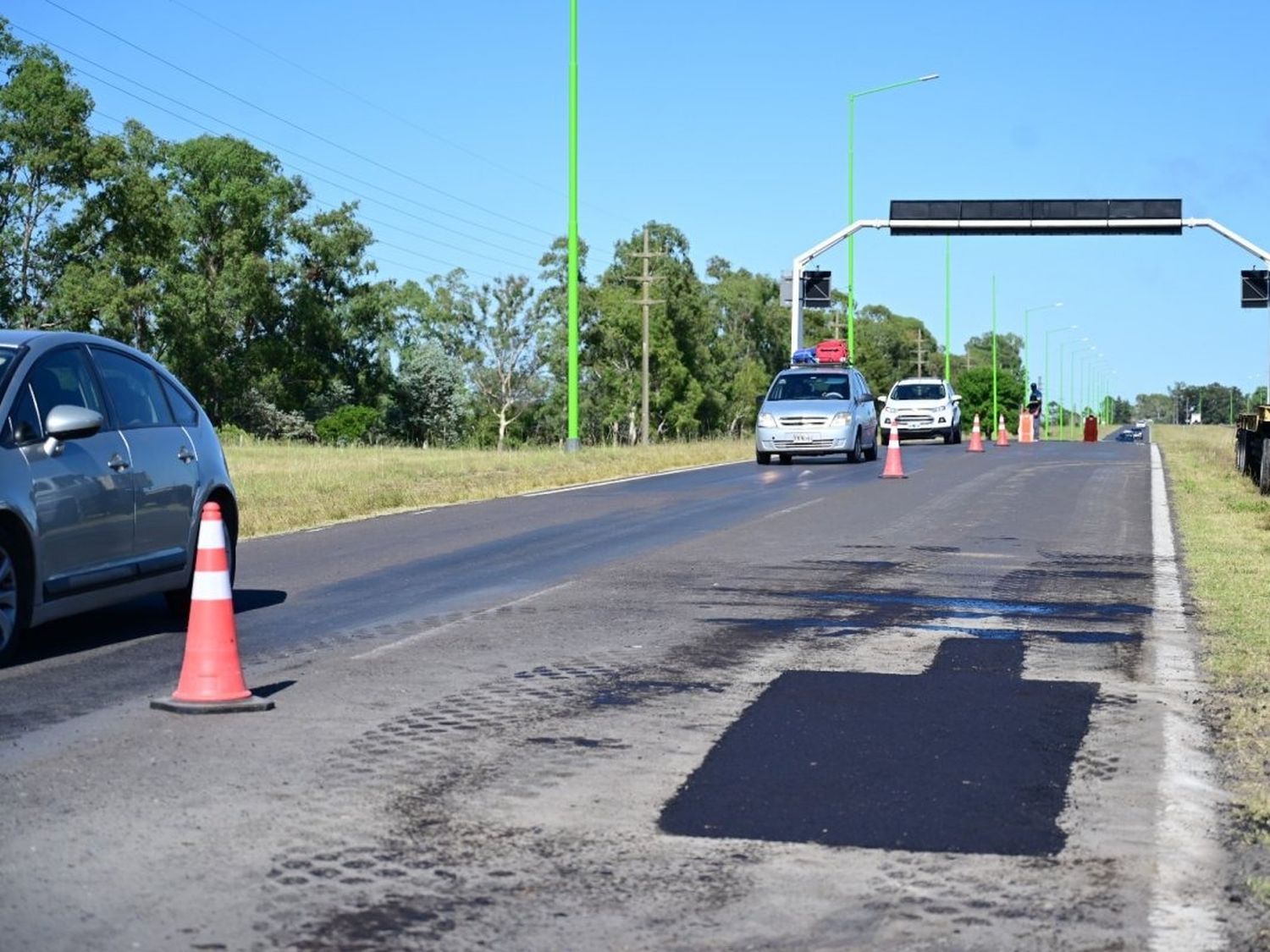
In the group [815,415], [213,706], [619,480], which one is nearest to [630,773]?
[213,706]

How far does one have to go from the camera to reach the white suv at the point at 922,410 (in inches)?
2025

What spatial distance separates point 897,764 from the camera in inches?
264

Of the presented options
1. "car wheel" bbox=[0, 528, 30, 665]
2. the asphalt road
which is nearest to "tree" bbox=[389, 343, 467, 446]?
the asphalt road

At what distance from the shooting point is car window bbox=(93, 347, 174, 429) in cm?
1027

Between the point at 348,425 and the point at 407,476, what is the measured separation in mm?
51323

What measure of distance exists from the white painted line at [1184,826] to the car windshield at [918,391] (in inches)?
1676

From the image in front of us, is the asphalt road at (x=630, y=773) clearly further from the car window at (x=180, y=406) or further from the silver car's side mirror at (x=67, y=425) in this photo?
the car window at (x=180, y=406)

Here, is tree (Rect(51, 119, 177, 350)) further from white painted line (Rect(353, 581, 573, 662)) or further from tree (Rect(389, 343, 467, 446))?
white painted line (Rect(353, 581, 573, 662))

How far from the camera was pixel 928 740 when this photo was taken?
7160 millimetres

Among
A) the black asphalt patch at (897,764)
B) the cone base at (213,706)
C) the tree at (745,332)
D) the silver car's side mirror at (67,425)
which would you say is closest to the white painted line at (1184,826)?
the black asphalt patch at (897,764)

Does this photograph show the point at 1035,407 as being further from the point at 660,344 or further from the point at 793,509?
the point at 793,509

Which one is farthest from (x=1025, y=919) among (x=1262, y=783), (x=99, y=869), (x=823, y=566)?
(x=823, y=566)

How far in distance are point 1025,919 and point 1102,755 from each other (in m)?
2.29

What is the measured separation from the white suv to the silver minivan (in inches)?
611
